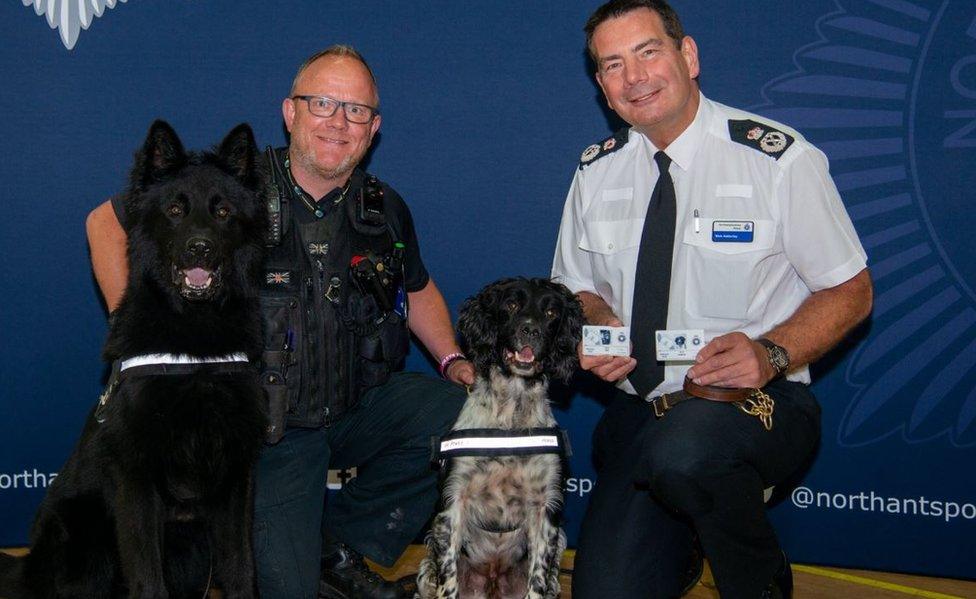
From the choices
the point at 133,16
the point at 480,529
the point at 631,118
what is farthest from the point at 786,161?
the point at 133,16

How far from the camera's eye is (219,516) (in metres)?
2.62

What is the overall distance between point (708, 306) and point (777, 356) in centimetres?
38

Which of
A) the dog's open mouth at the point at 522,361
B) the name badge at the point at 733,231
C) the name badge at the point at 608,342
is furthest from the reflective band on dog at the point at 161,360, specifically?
the name badge at the point at 733,231

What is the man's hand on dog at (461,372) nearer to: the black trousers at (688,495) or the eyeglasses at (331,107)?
the black trousers at (688,495)

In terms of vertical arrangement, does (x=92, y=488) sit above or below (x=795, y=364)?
below

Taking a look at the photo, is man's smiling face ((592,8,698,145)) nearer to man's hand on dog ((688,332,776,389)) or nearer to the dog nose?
man's hand on dog ((688,332,776,389))

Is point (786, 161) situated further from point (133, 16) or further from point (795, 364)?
point (133, 16)

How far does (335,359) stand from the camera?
10.5 ft

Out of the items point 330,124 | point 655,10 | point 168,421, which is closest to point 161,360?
point 168,421

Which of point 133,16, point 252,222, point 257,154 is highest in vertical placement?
point 133,16

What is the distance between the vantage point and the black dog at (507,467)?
3002 mm

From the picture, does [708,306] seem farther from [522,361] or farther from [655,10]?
[655,10]

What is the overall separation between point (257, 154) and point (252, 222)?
0.21m

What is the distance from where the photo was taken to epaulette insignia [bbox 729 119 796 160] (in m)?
2.91
